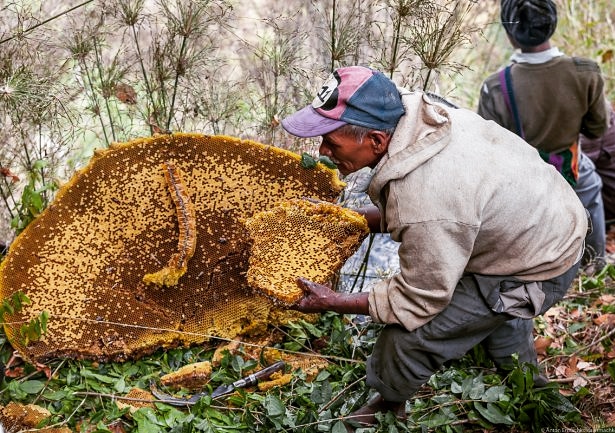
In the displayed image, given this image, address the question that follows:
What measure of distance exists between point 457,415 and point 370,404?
0.39 meters

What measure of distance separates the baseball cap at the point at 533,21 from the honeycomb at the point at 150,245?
147 centimetres

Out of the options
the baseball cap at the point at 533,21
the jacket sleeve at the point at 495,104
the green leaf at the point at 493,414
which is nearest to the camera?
the green leaf at the point at 493,414

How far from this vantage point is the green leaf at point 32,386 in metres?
2.83

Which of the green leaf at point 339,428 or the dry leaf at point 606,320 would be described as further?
the dry leaf at point 606,320

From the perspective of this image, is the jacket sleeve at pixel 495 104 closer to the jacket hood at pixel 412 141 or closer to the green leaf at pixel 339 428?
the jacket hood at pixel 412 141

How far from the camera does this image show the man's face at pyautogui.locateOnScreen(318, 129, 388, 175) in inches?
89.9

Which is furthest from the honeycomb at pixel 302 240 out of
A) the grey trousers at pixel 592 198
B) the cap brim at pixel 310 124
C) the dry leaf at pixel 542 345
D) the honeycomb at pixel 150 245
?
the grey trousers at pixel 592 198

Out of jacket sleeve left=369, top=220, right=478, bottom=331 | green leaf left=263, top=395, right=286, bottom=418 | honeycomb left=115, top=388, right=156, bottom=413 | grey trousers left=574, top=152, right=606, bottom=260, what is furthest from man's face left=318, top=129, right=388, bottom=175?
grey trousers left=574, top=152, right=606, bottom=260

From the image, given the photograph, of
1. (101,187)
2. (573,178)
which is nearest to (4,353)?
(101,187)

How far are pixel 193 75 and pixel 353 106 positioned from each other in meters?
1.28

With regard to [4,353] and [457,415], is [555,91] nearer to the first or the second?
[457,415]

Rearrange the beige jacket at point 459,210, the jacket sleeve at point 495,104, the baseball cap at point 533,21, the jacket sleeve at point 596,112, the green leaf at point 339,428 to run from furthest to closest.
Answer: the jacket sleeve at point 495,104
the jacket sleeve at point 596,112
the baseball cap at point 533,21
the green leaf at point 339,428
the beige jacket at point 459,210

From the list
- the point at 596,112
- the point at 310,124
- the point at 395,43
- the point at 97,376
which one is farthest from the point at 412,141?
the point at 596,112

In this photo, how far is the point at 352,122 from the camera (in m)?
2.23
